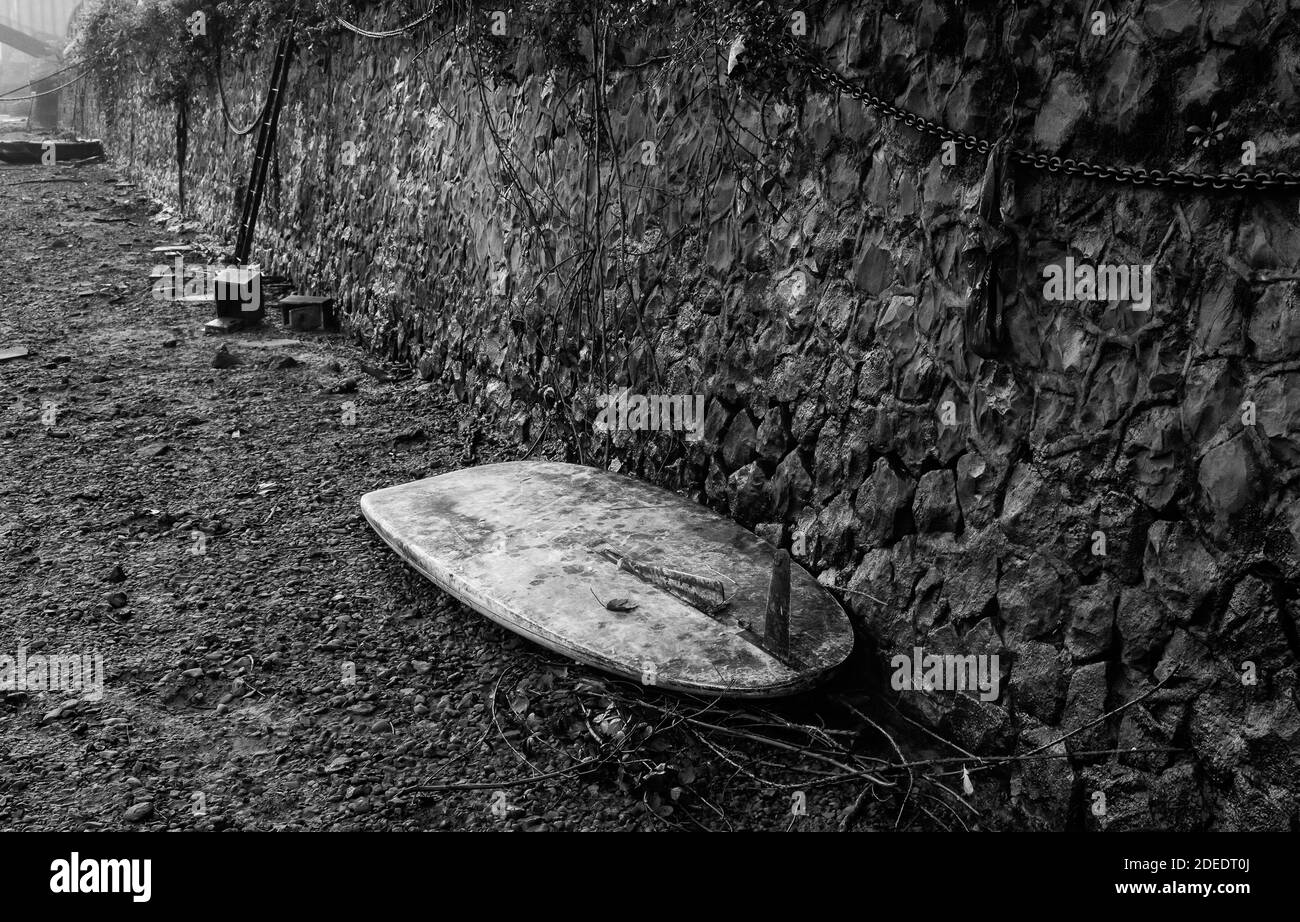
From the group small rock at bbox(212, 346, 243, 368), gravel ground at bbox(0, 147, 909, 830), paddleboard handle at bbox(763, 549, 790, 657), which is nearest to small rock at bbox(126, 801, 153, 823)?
gravel ground at bbox(0, 147, 909, 830)

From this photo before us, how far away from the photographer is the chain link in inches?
94.6

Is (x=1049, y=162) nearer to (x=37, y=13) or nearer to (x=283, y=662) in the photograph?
(x=283, y=662)

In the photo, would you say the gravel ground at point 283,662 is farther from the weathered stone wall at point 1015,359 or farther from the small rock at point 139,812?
the weathered stone wall at point 1015,359

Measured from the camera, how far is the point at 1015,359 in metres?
3.02

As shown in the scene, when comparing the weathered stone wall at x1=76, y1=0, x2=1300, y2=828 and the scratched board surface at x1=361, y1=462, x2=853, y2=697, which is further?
the scratched board surface at x1=361, y1=462, x2=853, y2=697

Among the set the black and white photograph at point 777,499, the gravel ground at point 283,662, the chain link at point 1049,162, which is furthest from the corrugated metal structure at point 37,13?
the chain link at point 1049,162

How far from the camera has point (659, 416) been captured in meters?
4.75

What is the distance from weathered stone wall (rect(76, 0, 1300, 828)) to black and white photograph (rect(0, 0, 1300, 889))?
0.01 m

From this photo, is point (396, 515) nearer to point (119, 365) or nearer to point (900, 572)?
point (900, 572)

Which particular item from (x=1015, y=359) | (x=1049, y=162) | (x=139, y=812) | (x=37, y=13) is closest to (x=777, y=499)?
(x=1015, y=359)

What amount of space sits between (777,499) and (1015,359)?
1.23 meters

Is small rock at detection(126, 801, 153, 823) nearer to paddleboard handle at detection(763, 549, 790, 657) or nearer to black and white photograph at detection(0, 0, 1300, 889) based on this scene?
black and white photograph at detection(0, 0, 1300, 889)

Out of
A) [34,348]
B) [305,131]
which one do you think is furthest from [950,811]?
[305,131]

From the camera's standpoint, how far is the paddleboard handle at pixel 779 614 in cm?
333
